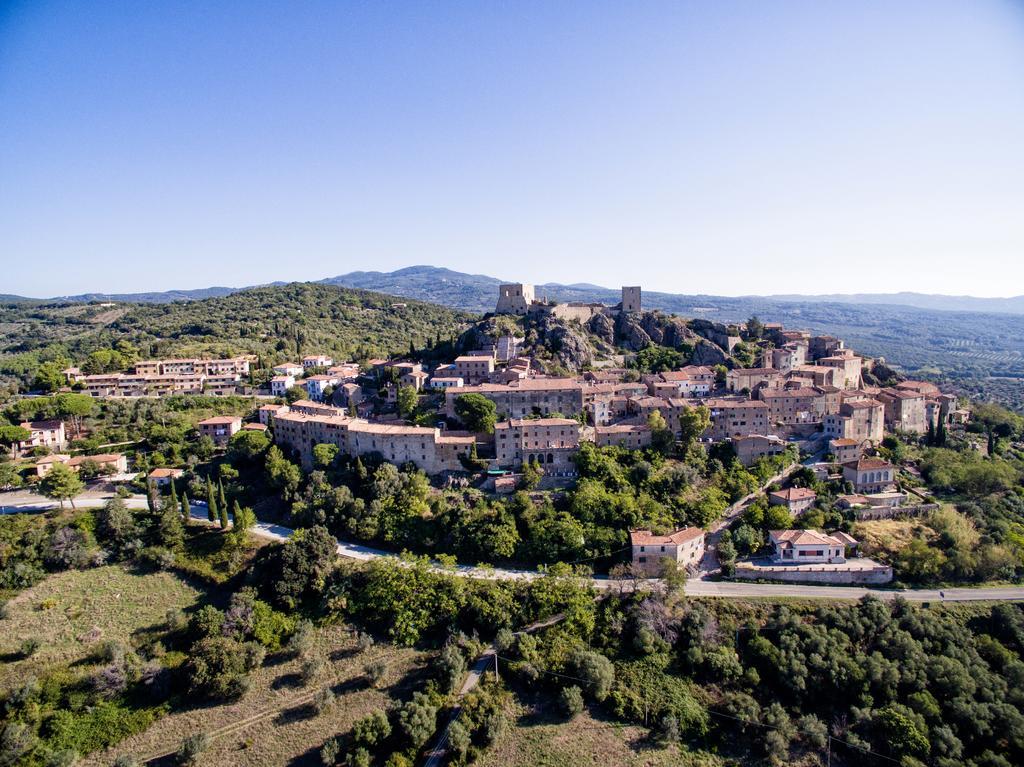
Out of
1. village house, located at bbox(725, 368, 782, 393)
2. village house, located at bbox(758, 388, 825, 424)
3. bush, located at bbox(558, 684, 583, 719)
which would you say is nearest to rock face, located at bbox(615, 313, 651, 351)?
village house, located at bbox(725, 368, 782, 393)

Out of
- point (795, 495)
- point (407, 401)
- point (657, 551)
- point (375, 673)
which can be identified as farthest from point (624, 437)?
point (375, 673)

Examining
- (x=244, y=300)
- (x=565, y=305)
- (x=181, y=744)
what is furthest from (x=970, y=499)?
(x=244, y=300)

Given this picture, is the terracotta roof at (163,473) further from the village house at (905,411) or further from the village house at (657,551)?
the village house at (905,411)

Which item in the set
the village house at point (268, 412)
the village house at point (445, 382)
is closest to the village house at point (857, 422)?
the village house at point (445, 382)

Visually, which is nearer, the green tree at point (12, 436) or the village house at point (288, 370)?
the green tree at point (12, 436)

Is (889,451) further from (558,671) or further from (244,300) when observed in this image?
(244,300)

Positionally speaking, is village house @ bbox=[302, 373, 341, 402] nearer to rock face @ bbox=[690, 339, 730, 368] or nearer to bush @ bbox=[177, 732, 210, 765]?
bush @ bbox=[177, 732, 210, 765]
